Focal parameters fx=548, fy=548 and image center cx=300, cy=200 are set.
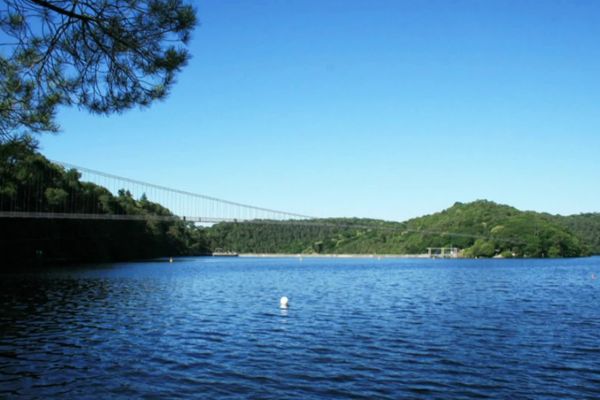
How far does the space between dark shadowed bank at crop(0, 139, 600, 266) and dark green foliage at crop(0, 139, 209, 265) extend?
135 mm

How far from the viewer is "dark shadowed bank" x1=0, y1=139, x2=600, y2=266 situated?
69938 mm

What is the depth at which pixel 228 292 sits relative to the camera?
128ft

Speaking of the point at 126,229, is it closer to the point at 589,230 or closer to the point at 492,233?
the point at 492,233

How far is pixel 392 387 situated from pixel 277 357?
13.9 ft

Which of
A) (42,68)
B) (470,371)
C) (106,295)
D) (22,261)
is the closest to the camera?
(42,68)

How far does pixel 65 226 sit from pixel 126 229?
92.3ft

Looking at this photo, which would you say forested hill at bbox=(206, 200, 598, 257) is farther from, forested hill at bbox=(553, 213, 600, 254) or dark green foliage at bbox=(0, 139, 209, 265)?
dark green foliage at bbox=(0, 139, 209, 265)

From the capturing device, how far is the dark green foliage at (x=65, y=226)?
2768 inches

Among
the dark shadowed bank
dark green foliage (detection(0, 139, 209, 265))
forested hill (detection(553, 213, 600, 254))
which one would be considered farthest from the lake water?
forested hill (detection(553, 213, 600, 254))

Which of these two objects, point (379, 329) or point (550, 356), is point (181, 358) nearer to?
point (379, 329)

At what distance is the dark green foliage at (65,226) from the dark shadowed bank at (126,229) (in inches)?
5.3

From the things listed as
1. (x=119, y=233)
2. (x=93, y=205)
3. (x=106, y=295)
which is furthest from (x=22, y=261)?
(x=106, y=295)

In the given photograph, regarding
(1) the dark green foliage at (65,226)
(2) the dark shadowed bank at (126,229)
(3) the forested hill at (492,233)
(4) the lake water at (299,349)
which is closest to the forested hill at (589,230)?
(2) the dark shadowed bank at (126,229)

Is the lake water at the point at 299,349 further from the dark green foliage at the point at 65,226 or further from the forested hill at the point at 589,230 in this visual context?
the forested hill at the point at 589,230
